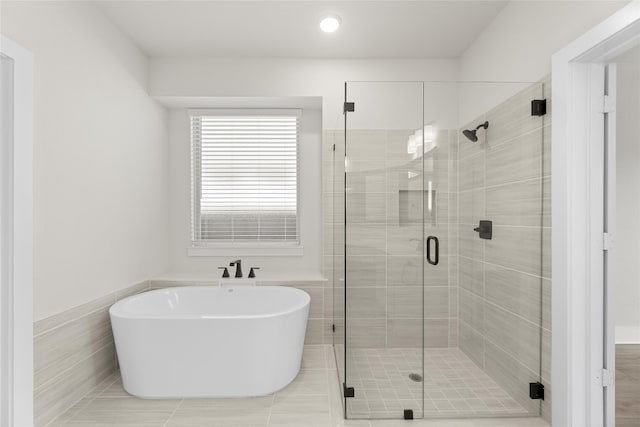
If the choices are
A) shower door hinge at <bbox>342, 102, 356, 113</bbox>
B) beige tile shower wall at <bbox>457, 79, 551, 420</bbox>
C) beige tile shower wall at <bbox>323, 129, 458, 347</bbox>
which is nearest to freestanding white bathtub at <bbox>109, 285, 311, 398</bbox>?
beige tile shower wall at <bbox>323, 129, 458, 347</bbox>

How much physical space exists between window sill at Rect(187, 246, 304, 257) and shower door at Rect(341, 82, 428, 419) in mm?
1465

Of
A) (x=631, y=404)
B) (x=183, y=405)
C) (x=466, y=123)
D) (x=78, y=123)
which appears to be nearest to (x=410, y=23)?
(x=466, y=123)

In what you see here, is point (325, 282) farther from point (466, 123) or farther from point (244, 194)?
point (466, 123)

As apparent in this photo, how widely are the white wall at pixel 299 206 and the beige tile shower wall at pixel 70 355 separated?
37.5 inches

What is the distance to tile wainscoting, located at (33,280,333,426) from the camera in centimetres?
198

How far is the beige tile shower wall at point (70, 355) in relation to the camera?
6.48 ft

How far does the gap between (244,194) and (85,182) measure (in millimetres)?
1519

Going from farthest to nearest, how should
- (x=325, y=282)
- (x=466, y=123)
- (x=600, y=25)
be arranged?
(x=325, y=282) < (x=466, y=123) < (x=600, y=25)

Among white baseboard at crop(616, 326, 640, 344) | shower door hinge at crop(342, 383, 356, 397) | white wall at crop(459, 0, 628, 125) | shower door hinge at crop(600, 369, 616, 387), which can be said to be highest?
white wall at crop(459, 0, 628, 125)

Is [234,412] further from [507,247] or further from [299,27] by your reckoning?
[299,27]

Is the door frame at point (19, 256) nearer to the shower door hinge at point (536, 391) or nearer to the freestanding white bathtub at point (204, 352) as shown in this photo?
the freestanding white bathtub at point (204, 352)

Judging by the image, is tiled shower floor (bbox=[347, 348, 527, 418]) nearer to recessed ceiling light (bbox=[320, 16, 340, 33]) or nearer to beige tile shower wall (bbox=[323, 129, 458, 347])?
beige tile shower wall (bbox=[323, 129, 458, 347])

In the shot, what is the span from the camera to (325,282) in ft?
10.6

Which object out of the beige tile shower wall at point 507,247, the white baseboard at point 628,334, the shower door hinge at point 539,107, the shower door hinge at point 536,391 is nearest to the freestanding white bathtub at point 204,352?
the beige tile shower wall at point 507,247
